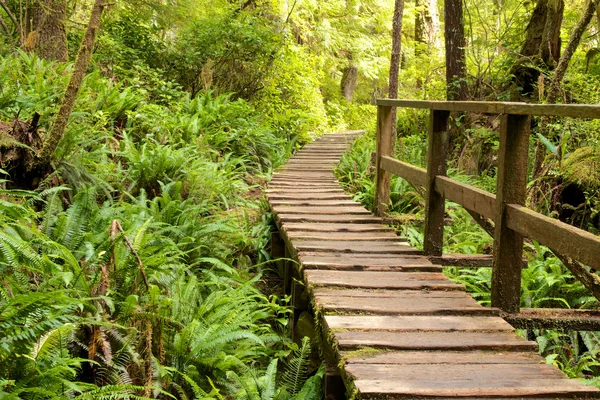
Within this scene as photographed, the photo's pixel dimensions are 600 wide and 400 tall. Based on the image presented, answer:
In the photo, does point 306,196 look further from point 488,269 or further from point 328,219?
point 488,269

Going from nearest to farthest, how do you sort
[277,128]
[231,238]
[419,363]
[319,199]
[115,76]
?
[419,363], [231,238], [319,199], [115,76], [277,128]

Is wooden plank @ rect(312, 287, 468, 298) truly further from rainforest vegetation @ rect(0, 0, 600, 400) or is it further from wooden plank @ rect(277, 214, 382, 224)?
wooden plank @ rect(277, 214, 382, 224)

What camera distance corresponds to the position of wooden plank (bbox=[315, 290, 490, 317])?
12.9 ft

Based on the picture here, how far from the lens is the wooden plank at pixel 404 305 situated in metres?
3.94

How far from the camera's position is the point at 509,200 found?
3.91 meters

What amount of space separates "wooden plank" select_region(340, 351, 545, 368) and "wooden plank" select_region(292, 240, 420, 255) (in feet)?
6.88

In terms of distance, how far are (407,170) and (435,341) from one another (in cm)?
272

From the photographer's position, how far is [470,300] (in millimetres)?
4219

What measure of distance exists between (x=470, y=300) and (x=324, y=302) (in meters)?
0.98

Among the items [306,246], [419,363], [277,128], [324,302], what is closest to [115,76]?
[277,128]

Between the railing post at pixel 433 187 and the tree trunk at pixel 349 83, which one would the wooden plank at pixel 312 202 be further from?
the tree trunk at pixel 349 83

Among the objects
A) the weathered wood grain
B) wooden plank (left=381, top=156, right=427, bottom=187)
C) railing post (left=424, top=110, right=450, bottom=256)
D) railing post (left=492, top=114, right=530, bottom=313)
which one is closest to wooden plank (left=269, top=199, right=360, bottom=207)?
wooden plank (left=381, top=156, right=427, bottom=187)

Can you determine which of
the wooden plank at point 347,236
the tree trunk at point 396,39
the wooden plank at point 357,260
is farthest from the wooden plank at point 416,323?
the tree trunk at point 396,39

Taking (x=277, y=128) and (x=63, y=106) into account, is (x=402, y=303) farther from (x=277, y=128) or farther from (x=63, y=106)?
(x=277, y=128)
